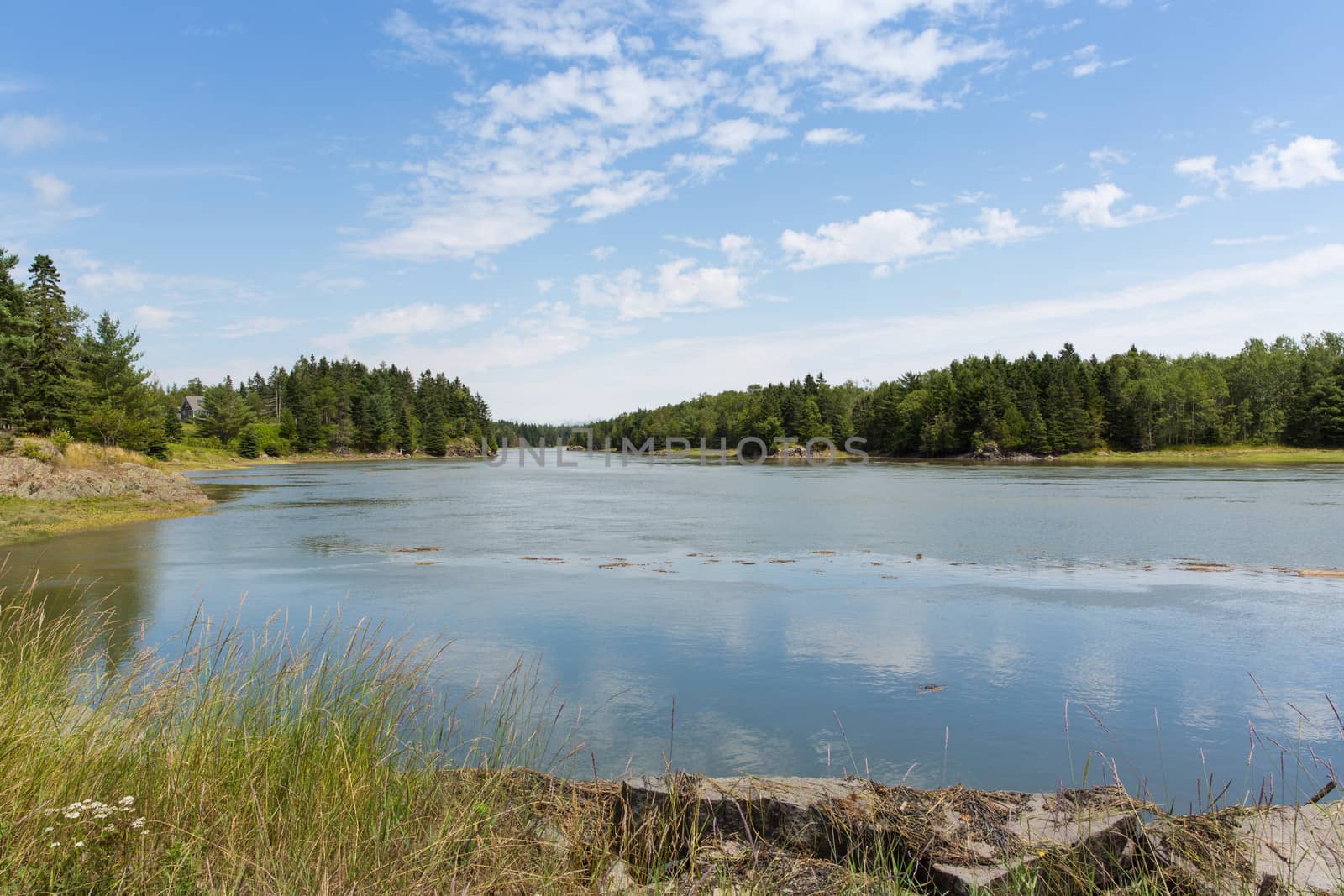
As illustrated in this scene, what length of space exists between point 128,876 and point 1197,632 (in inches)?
527

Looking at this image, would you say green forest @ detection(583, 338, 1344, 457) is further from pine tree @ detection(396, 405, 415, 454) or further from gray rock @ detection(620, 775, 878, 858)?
gray rock @ detection(620, 775, 878, 858)

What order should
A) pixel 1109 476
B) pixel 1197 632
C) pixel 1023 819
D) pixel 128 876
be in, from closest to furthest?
pixel 128 876
pixel 1023 819
pixel 1197 632
pixel 1109 476

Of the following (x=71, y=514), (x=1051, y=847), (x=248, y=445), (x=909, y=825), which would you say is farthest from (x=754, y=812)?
(x=248, y=445)

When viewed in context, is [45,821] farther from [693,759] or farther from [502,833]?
[693,759]

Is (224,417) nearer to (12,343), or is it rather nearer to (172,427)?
(172,427)

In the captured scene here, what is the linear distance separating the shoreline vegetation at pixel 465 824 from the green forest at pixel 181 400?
125ft

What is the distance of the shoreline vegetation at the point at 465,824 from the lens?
11.7 ft

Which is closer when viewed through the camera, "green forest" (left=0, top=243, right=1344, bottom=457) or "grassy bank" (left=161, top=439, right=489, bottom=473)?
"green forest" (left=0, top=243, right=1344, bottom=457)

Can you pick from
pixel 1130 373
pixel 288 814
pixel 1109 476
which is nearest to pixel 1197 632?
pixel 288 814

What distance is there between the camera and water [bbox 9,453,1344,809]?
23.9 feet

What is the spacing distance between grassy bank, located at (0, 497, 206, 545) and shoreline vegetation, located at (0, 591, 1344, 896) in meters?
21.7

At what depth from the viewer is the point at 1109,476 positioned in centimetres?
5847

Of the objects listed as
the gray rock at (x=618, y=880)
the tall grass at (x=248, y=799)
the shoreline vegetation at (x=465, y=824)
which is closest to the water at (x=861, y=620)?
the shoreline vegetation at (x=465, y=824)

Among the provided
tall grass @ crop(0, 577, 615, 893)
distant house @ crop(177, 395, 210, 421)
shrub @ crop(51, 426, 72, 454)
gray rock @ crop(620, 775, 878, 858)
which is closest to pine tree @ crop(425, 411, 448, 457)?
distant house @ crop(177, 395, 210, 421)
